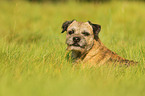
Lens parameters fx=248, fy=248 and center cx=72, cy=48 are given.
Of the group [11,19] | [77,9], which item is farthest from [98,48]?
[77,9]

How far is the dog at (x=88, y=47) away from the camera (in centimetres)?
604

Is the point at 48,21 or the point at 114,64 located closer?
the point at 114,64

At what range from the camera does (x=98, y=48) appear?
6.28 m

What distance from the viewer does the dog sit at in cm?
604

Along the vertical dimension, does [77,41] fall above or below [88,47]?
above

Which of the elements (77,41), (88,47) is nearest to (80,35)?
(77,41)

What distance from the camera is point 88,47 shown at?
6195 millimetres

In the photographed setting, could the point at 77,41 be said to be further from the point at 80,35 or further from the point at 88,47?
the point at 88,47

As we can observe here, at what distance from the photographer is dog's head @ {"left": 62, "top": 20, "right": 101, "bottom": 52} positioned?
19.8ft

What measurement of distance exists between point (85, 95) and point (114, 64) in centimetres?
246

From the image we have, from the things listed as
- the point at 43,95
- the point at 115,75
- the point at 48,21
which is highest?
the point at 43,95

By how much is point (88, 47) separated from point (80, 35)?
1.18ft

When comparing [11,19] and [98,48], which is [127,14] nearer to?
[11,19]

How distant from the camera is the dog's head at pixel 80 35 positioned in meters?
6.04
